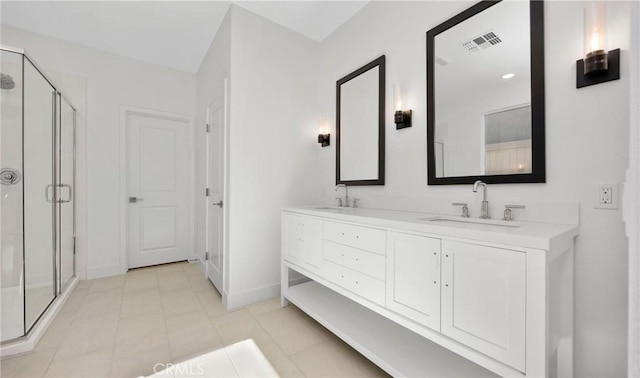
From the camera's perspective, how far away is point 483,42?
62.2 inches

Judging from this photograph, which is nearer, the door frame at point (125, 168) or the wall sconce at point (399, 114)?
the wall sconce at point (399, 114)

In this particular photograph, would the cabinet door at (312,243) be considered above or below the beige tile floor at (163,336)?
above

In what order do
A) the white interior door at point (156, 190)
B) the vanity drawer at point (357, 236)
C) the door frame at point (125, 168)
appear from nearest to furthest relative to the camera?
the vanity drawer at point (357, 236) → the door frame at point (125, 168) → the white interior door at point (156, 190)

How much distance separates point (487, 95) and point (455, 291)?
1165mm

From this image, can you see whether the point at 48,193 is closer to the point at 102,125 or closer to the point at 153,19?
the point at 102,125

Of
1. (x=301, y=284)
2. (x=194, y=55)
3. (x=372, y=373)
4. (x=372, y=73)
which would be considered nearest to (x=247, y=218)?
(x=301, y=284)

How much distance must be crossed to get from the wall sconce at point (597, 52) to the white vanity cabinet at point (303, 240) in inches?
63.8

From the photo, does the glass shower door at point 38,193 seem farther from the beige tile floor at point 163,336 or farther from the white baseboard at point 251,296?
the white baseboard at point 251,296

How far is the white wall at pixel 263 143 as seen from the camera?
7.79ft

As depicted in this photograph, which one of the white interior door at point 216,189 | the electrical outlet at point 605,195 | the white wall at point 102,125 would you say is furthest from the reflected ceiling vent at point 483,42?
the white wall at point 102,125

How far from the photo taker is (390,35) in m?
2.12

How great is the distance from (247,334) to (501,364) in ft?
5.17

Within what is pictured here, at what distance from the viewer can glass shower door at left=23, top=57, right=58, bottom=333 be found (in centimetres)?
196

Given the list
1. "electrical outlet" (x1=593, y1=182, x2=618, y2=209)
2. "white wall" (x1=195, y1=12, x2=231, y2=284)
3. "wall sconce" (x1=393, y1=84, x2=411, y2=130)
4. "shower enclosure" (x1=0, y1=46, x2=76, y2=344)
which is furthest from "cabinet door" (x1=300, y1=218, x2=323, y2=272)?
"shower enclosure" (x1=0, y1=46, x2=76, y2=344)
